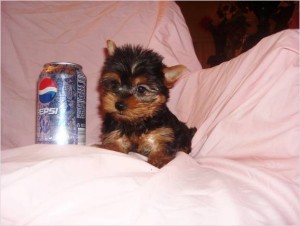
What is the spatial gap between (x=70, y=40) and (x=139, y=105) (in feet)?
4.30

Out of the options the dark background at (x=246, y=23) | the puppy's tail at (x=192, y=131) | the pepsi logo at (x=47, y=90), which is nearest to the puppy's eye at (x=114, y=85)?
the pepsi logo at (x=47, y=90)

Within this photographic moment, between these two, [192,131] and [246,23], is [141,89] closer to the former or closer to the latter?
[192,131]

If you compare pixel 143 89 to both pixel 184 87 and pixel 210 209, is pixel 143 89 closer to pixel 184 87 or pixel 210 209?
pixel 184 87

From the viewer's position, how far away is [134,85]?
2.20 metres

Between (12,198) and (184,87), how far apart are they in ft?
6.38

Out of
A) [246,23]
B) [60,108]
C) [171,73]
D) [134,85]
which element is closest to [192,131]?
[171,73]

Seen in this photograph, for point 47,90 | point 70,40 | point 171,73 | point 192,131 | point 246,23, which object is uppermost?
point 246,23

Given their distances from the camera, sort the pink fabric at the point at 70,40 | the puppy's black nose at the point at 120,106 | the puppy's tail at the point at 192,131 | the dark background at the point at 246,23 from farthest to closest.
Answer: the dark background at the point at 246,23
the pink fabric at the point at 70,40
the puppy's tail at the point at 192,131
the puppy's black nose at the point at 120,106

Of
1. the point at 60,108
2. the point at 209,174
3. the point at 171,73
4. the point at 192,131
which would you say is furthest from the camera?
the point at 192,131

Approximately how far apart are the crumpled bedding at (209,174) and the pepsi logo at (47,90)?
409mm

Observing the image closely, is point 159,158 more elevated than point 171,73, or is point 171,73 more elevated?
point 171,73

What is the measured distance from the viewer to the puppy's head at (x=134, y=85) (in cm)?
215

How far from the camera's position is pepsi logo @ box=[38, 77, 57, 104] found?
1888 mm

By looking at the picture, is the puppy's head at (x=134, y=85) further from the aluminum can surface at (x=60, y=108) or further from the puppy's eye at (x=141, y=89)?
the aluminum can surface at (x=60, y=108)
